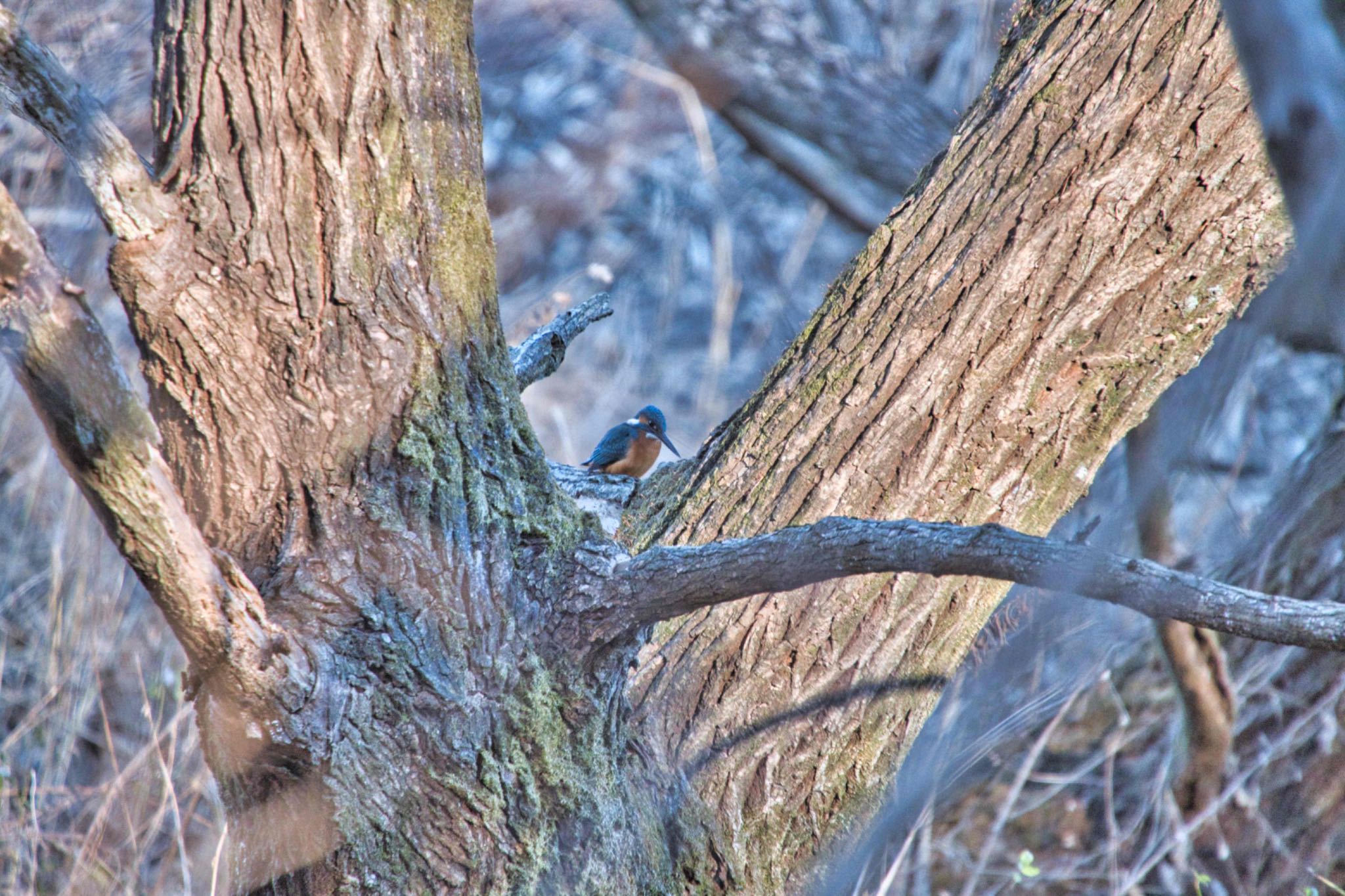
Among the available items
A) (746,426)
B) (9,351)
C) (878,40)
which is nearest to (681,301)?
(878,40)

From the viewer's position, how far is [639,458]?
472 centimetres

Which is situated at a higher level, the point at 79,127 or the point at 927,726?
the point at 79,127

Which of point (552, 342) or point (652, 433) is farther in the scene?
point (652, 433)

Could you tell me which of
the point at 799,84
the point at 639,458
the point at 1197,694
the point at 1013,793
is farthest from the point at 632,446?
the point at 1197,694

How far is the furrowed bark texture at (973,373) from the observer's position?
1636 mm

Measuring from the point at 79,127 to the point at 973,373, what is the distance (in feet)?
4.05

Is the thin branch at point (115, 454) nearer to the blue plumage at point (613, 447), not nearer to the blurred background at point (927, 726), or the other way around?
the blurred background at point (927, 726)

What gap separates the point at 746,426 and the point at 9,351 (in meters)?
1.11

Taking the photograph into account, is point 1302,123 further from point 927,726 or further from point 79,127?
point 927,726

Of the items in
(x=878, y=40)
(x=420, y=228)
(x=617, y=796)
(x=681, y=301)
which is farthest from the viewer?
(x=681, y=301)

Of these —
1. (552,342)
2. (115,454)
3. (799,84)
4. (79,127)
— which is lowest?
(115,454)

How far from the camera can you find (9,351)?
954 millimetres

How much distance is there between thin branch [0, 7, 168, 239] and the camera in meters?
1.14

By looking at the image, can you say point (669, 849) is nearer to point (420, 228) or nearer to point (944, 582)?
point (944, 582)
